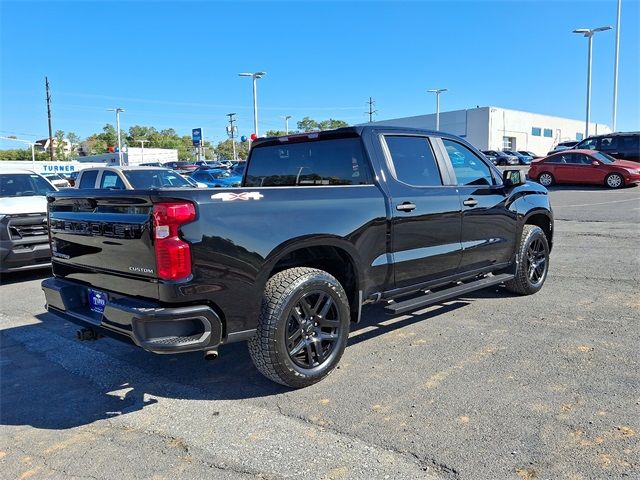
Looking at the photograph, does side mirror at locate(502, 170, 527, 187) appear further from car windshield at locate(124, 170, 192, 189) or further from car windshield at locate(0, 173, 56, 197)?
car windshield at locate(124, 170, 192, 189)

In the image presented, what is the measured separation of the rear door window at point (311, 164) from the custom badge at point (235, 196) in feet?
3.98

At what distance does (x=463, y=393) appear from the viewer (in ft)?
12.1

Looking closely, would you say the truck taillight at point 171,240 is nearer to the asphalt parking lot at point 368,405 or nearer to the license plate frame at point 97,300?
the license plate frame at point 97,300

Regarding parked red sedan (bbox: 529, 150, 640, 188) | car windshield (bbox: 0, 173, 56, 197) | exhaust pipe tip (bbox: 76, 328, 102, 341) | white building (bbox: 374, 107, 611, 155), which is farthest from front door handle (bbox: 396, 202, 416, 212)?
white building (bbox: 374, 107, 611, 155)

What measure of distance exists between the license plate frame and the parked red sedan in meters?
20.3

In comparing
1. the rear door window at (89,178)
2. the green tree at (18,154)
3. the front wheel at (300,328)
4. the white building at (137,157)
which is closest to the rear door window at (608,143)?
the rear door window at (89,178)

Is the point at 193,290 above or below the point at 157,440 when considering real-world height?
above

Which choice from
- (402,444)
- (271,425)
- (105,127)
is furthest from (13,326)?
(105,127)

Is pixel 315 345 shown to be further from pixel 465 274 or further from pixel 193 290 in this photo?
pixel 465 274

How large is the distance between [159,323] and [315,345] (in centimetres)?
122

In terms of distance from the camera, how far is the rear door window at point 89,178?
12.2 metres

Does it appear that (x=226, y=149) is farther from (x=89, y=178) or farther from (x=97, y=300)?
(x=97, y=300)

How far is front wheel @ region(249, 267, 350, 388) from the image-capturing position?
3639 millimetres

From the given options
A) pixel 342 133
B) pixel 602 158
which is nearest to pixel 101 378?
pixel 342 133
